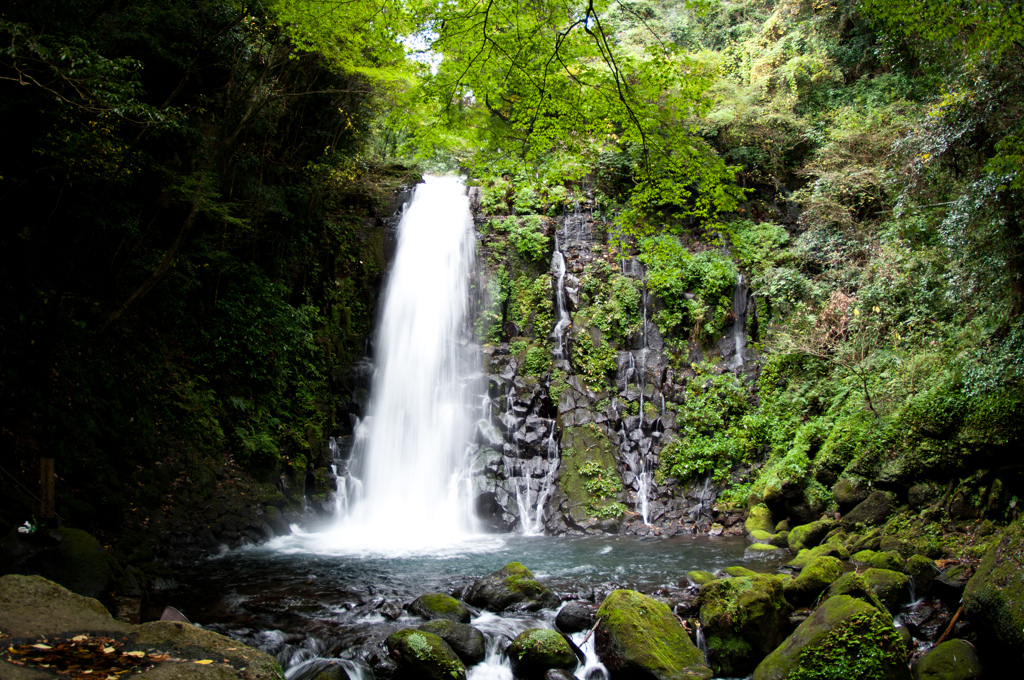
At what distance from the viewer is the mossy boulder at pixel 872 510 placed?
834 cm

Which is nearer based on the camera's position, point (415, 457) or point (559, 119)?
point (559, 119)

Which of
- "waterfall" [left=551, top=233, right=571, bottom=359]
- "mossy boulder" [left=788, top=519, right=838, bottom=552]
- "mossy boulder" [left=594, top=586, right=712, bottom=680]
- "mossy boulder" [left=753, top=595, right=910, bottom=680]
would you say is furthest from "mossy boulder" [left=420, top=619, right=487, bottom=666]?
"waterfall" [left=551, top=233, right=571, bottom=359]

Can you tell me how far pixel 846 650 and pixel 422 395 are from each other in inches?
435

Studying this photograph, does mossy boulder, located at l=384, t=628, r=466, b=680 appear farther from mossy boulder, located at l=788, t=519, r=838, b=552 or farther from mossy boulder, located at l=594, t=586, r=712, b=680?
mossy boulder, located at l=788, t=519, r=838, b=552

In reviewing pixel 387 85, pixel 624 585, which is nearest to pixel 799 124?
pixel 387 85

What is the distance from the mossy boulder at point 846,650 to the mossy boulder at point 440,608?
313 centimetres

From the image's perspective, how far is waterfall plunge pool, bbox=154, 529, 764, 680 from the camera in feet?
18.9

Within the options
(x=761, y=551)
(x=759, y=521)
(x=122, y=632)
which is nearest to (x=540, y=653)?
(x=122, y=632)

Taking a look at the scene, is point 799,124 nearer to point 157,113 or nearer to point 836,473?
point 836,473

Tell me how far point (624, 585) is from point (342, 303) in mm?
10182

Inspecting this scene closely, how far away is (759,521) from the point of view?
1086 centimetres

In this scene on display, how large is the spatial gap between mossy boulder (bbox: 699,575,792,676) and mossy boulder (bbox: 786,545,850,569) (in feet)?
7.98

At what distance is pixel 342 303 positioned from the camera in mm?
14633

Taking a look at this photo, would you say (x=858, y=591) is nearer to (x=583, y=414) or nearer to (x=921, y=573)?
(x=921, y=573)
